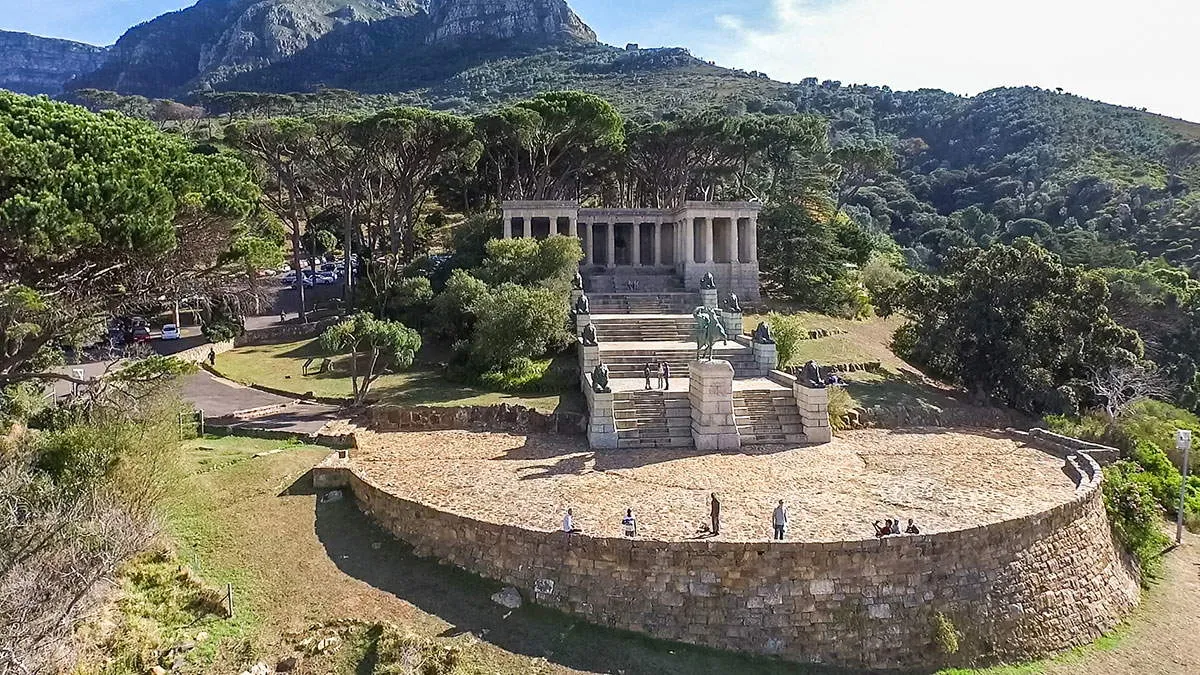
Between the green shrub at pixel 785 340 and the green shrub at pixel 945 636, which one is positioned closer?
the green shrub at pixel 945 636

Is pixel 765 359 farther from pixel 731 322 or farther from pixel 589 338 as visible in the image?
pixel 589 338

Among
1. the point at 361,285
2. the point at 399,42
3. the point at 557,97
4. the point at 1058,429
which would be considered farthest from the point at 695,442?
the point at 399,42

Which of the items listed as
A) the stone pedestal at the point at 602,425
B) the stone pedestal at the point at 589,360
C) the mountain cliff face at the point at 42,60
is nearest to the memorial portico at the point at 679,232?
the stone pedestal at the point at 589,360

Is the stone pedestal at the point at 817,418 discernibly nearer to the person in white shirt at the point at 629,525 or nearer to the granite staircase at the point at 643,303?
the person in white shirt at the point at 629,525

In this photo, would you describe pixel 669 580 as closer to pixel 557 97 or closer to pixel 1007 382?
pixel 1007 382

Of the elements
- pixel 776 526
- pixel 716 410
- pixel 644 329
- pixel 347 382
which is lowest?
pixel 776 526

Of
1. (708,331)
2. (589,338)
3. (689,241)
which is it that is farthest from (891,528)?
(689,241)

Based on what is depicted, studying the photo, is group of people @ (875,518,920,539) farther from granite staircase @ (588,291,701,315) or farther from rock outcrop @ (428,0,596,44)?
rock outcrop @ (428,0,596,44)
